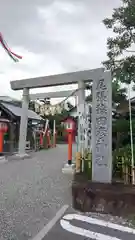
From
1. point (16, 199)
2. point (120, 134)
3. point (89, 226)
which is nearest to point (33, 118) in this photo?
point (120, 134)

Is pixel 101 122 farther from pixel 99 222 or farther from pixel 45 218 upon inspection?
pixel 45 218

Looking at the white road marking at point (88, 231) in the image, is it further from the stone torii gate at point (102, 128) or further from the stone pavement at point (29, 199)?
the stone torii gate at point (102, 128)

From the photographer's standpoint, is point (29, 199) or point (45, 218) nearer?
point (45, 218)

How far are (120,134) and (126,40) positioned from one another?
302 centimetres

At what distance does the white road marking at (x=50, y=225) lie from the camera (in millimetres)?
3662

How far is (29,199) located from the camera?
18.0 feet

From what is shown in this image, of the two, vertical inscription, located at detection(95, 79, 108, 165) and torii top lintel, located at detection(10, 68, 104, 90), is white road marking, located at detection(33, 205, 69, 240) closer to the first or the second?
vertical inscription, located at detection(95, 79, 108, 165)

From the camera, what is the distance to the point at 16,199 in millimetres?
5477

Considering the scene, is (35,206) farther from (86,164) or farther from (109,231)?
(86,164)

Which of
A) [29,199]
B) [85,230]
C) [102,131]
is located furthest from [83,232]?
[102,131]

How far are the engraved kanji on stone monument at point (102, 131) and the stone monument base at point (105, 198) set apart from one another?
35 cm

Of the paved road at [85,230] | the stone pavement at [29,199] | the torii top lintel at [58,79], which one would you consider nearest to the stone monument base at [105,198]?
the paved road at [85,230]

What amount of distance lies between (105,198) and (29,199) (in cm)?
174

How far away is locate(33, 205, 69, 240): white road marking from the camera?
366cm
